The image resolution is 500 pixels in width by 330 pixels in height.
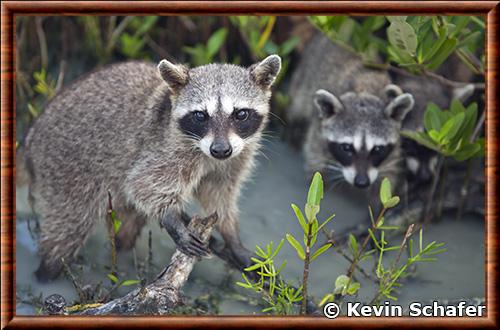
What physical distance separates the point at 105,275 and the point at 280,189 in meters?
1.62

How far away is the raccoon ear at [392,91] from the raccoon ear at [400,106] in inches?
6.4

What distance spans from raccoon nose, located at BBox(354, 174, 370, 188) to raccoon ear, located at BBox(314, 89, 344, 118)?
→ 2.01 ft

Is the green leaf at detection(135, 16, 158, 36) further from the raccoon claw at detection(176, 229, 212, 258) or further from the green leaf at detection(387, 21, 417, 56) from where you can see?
the raccoon claw at detection(176, 229, 212, 258)

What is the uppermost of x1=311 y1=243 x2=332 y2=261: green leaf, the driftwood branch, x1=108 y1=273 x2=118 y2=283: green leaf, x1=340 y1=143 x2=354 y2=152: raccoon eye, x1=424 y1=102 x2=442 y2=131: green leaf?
x1=340 y1=143 x2=354 y2=152: raccoon eye

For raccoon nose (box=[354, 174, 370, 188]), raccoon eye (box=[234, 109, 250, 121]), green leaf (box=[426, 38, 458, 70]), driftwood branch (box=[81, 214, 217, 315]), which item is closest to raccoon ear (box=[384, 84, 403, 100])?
raccoon nose (box=[354, 174, 370, 188])

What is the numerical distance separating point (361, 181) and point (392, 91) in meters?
0.85

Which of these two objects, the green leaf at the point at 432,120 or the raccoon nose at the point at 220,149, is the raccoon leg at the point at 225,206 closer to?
the raccoon nose at the point at 220,149

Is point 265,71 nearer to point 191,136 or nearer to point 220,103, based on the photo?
point 220,103

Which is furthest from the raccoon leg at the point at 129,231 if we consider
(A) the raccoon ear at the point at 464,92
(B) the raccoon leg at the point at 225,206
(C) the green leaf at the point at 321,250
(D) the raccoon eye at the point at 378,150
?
(A) the raccoon ear at the point at 464,92

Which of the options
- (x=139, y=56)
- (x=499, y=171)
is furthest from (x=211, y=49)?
(x=499, y=171)

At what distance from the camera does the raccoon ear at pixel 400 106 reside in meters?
5.41

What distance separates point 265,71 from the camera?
14.3 feet

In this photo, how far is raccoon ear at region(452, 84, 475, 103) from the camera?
5.62 meters

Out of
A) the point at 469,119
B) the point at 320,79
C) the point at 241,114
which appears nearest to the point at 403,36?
the point at 469,119
